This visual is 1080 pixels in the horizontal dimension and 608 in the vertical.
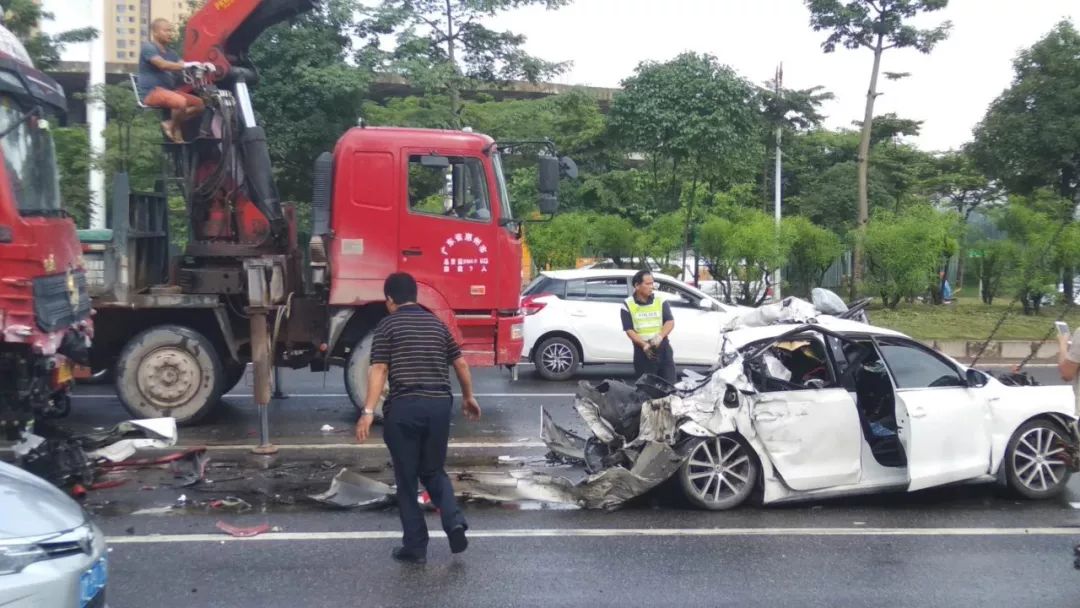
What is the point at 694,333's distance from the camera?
14.6 m

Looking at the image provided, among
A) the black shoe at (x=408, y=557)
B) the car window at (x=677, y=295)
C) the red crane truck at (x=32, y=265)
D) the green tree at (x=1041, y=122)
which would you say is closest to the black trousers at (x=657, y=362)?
the black shoe at (x=408, y=557)

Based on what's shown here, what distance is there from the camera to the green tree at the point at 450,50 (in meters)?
18.8

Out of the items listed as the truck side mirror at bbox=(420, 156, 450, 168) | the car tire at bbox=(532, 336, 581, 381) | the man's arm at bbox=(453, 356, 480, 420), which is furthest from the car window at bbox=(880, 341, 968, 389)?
the car tire at bbox=(532, 336, 581, 381)

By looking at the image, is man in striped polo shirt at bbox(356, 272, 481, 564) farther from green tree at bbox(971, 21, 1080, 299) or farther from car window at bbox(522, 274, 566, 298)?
green tree at bbox(971, 21, 1080, 299)

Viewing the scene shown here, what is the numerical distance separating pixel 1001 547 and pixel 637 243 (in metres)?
15.9

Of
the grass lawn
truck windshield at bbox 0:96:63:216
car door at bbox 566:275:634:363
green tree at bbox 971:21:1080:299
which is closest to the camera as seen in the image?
truck windshield at bbox 0:96:63:216

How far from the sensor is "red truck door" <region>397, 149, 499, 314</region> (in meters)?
10.8

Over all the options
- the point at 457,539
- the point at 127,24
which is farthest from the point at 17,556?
the point at 127,24

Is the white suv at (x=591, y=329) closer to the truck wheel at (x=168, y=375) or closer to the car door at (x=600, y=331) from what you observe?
the car door at (x=600, y=331)

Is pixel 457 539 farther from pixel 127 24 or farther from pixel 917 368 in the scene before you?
pixel 127 24

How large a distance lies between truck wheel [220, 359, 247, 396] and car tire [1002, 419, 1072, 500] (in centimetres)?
745

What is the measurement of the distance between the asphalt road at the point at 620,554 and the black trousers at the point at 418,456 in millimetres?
264

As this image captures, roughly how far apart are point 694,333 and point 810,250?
7.97 m

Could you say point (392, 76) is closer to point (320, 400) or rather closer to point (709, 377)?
point (320, 400)
